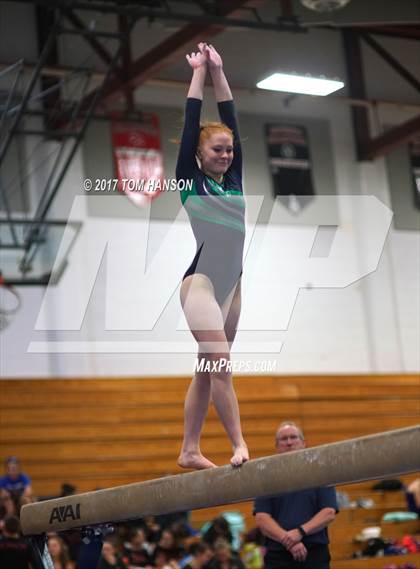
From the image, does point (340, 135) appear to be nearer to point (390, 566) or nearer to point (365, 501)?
point (365, 501)

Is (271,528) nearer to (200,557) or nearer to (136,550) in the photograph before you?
(200,557)

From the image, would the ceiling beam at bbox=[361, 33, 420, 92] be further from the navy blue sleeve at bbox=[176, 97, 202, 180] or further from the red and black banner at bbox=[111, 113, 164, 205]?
the navy blue sleeve at bbox=[176, 97, 202, 180]

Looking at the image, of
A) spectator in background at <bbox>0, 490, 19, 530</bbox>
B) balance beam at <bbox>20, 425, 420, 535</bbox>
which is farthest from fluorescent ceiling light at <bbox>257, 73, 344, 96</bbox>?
spectator in background at <bbox>0, 490, 19, 530</bbox>

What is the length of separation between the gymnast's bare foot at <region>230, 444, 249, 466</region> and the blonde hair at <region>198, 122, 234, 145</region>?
4.83 ft

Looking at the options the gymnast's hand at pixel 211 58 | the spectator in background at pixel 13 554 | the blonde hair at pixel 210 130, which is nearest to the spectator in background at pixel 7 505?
the spectator in background at pixel 13 554

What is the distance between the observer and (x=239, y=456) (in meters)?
4.50

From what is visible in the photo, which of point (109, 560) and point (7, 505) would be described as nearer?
point (109, 560)

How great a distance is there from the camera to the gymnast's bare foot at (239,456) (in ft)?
14.6

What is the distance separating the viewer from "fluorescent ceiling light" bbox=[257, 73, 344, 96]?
663 centimetres

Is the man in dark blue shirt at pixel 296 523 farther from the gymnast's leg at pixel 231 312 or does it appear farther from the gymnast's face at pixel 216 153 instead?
the gymnast's face at pixel 216 153

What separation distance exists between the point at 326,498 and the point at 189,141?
280 centimetres

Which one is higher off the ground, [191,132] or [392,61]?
[392,61]

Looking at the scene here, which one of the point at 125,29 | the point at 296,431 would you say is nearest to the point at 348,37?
the point at 125,29

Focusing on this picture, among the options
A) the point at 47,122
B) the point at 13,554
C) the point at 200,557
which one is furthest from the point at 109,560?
the point at 47,122
